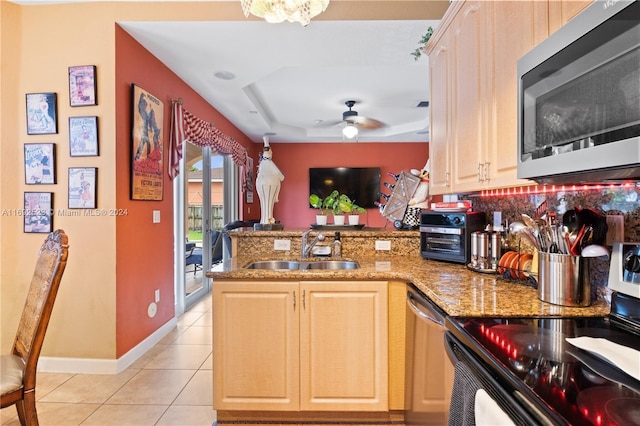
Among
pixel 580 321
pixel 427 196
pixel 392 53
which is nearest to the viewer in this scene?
pixel 580 321

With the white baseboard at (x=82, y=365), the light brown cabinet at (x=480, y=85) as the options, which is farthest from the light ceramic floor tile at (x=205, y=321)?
the light brown cabinet at (x=480, y=85)

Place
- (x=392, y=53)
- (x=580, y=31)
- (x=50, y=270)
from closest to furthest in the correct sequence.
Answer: (x=580, y=31), (x=50, y=270), (x=392, y=53)

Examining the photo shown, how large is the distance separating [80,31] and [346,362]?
288cm

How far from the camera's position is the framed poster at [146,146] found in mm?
2787

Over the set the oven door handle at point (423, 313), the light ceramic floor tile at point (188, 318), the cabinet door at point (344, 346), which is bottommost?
the light ceramic floor tile at point (188, 318)

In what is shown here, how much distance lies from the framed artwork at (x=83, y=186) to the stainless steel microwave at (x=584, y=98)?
266 centimetres

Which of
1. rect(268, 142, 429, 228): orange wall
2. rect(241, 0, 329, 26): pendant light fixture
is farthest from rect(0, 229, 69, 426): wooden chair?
rect(268, 142, 429, 228): orange wall

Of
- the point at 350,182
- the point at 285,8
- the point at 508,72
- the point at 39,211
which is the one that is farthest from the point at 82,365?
the point at 350,182

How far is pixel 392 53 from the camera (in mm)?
3023

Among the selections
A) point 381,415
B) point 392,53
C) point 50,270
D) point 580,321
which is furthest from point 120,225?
point 580,321

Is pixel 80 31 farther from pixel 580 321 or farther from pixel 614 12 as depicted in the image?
pixel 580 321

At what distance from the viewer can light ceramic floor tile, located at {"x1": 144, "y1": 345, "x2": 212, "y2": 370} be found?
106 inches

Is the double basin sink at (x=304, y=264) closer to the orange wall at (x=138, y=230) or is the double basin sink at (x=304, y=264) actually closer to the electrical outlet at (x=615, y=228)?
the orange wall at (x=138, y=230)

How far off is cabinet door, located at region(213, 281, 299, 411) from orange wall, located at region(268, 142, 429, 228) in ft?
17.9
